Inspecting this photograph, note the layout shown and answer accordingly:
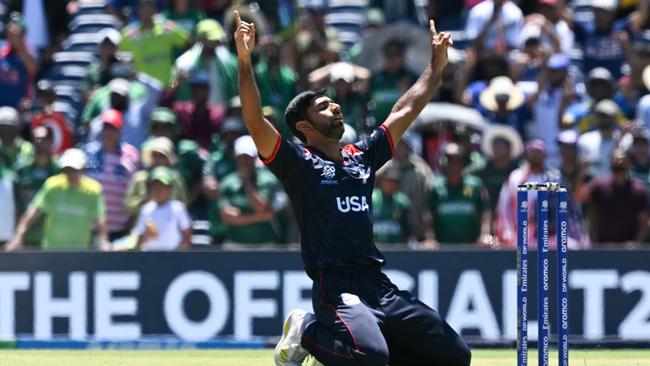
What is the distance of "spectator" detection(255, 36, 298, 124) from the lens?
15930 millimetres

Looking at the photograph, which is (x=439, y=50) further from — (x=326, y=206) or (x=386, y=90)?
(x=386, y=90)

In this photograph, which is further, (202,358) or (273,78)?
(273,78)

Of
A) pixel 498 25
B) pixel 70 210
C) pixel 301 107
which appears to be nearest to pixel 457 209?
pixel 498 25

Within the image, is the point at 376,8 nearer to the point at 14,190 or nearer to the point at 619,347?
the point at 14,190

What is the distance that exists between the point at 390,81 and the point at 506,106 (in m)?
1.27

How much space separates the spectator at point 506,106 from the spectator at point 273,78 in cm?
209

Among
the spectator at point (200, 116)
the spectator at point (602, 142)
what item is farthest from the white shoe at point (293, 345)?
the spectator at point (200, 116)

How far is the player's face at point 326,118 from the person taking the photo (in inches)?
353

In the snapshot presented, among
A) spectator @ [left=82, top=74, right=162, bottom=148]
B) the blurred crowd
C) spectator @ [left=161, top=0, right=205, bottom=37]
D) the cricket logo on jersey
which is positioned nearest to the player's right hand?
the cricket logo on jersey

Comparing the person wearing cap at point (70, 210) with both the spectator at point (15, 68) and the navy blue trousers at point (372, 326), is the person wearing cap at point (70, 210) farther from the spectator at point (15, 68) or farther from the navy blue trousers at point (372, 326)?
the navy blue trousers at point (372, 326)

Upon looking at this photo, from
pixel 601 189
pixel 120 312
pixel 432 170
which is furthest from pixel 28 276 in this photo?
pixel 601 189

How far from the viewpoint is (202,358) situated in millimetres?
11508

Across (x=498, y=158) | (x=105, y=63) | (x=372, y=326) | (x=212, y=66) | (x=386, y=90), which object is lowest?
(x=372, y=326)

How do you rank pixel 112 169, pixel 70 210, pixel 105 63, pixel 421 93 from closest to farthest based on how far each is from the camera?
pixel 421 93 → pixel 70 210 → pixel 112 169 → pixel 105 63
